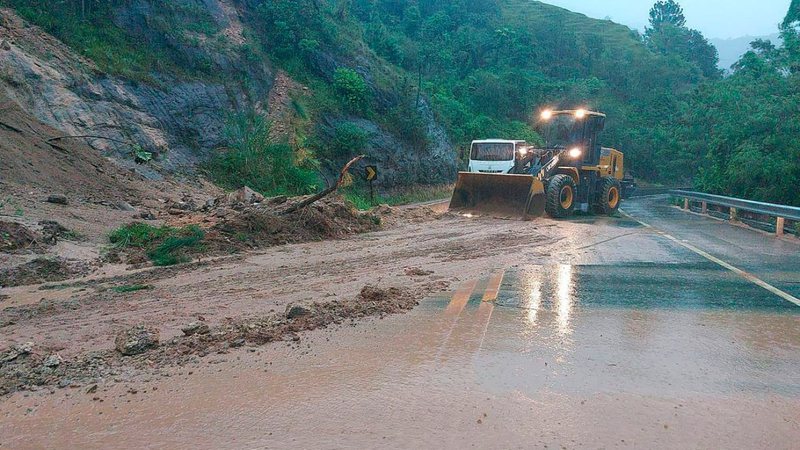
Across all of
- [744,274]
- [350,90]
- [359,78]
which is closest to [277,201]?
[744,274]

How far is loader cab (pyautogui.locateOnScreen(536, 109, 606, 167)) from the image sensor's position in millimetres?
20750

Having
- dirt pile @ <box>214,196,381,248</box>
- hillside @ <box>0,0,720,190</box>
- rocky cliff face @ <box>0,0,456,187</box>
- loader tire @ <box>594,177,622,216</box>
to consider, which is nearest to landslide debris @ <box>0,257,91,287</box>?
dirt pile @ <box>214,196,381,248</box>

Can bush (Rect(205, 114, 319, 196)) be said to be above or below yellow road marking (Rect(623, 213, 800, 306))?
above

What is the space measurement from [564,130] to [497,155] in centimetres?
349

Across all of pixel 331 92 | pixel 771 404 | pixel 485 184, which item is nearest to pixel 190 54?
pixel 331 92

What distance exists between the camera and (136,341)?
5.51 metres

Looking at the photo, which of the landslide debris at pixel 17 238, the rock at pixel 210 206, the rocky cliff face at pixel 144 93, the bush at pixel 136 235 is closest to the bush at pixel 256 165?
the rocky cliff face at pixel 144 93

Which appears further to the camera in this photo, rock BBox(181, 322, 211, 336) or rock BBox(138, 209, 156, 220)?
rock BBox(138, 209, 156, 220)

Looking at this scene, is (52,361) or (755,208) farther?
(755,208)

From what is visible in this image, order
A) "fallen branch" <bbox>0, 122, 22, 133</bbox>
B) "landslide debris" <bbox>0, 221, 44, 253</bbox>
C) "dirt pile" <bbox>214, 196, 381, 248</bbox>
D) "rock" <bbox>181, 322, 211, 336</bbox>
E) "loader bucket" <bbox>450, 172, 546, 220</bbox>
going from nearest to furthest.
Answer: "rock" <bbox>181, 322, 211, 336</bbox> → "landslide debris" <bbox>0, 221, 44, 253</bbox> → "dirt pile" <bbox>214, 196, 381, 248</bbox> → "fallen branch" <bbox>0, 122, 22, 133</bbox> → "loader bucket" <bbox>450, 172, 546, 220</bbox>

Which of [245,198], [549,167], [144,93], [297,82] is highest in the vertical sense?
[297,82]

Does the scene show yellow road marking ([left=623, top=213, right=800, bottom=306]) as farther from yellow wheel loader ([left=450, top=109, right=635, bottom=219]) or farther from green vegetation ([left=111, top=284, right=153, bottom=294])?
green vegetation ([left=111, top=284, right=153, bottom=294])

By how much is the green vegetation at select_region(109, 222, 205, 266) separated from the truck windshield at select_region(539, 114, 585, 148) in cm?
1371

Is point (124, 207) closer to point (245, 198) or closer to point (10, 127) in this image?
point (245, 198)
